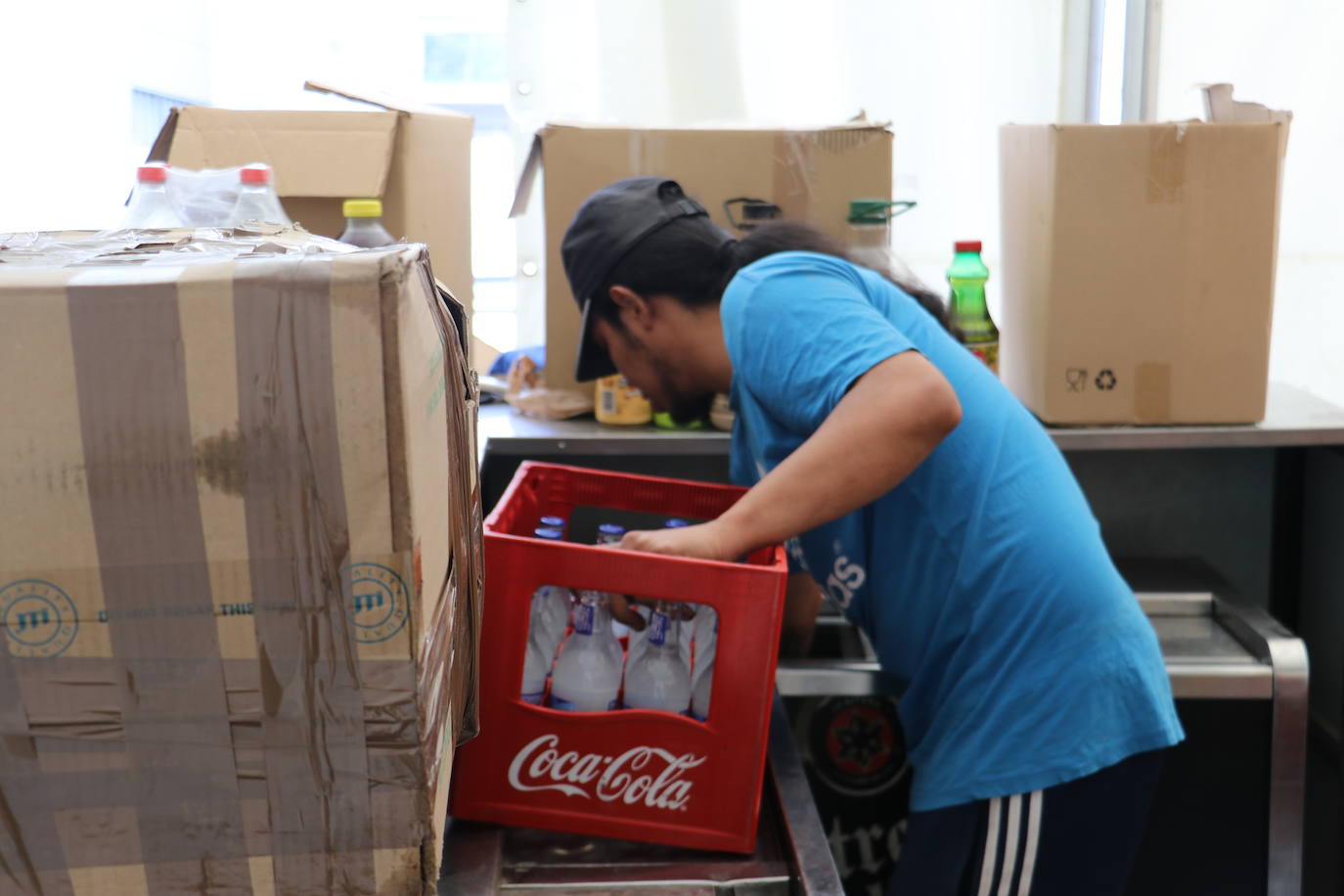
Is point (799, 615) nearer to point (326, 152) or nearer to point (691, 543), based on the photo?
point (691, 543)

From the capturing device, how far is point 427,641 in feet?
1.95

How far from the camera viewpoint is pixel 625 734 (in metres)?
1.03

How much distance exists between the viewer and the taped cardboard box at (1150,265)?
168cm

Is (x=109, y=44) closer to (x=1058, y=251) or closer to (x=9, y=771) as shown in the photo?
(x=1058, y=251)

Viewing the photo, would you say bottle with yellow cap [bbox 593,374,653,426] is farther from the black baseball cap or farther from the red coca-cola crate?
the red coca-cola crate

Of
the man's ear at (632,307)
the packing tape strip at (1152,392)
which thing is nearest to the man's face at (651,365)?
the man's ear at (632,307)

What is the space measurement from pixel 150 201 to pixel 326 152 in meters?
0.27

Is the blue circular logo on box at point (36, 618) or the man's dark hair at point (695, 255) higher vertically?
the man's dark hair at point (695, 255)

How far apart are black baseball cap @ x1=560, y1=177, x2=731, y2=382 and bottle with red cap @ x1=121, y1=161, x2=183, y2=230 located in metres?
0.50

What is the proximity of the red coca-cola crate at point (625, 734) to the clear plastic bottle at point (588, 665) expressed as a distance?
45 mm

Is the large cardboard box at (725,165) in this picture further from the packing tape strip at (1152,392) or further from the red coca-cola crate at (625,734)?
the red coca-cola crate at (625,734)

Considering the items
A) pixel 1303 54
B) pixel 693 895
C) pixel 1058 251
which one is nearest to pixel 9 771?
pixel 693 895

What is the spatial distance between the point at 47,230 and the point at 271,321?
278 mm

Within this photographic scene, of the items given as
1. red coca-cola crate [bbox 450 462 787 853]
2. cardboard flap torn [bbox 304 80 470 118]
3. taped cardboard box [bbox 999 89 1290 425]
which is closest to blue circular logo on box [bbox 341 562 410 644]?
red coca-cola crate [bbox 450 462 787 853]
